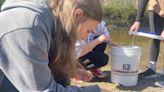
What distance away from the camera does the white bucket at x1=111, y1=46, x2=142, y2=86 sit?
388 centimetres

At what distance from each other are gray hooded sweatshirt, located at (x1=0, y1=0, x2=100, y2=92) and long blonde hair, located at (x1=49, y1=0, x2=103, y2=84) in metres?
0.04

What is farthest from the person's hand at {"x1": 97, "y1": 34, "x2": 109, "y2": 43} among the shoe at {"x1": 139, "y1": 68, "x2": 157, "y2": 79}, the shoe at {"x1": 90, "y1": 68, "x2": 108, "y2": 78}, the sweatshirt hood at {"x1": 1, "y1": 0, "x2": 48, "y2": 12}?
the sweatshirt hood at {"x1": 1, "y1": 0, "x2": 48, "y2": 12}

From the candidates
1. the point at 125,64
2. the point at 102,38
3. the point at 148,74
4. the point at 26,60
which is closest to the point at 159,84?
the point at 148,74

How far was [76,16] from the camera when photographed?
1.79m

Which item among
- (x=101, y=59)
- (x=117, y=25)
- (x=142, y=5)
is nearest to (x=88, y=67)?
(x=101, y=59)

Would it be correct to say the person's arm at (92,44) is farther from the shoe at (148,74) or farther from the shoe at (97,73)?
the shoe at (148,74)

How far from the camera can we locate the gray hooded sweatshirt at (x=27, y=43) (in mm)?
1699

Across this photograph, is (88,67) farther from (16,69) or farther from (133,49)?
(16,69)

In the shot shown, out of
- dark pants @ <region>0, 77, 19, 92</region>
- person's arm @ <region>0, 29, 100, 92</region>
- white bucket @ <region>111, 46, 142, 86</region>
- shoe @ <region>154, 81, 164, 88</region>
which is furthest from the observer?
shoe @ <region>154, 81, 164, 88</region>

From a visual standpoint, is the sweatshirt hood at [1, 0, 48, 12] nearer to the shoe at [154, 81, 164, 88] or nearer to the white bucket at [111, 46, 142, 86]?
the white bucket at [111, 46, 142, 86]

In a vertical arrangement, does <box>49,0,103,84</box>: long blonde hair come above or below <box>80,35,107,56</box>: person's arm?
above

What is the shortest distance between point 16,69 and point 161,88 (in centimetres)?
254

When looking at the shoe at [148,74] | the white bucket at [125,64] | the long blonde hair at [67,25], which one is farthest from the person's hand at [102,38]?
the long blonde hair at [67,25]

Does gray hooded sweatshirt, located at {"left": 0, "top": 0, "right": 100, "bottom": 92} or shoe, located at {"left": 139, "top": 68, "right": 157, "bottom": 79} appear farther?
shoe, located at {"left": 139, "top": 68, "right": 157, "bottom": 79}
